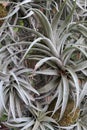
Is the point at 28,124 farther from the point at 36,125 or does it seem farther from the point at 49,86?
the point at 49,86

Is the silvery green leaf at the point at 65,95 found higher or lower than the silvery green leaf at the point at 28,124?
higher

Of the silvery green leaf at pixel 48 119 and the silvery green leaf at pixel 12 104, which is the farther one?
the silvery green leaf at pixel 48 119

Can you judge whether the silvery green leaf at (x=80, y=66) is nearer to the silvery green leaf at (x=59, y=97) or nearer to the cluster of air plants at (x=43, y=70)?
the cluster of air plants at (x=43, y=70)

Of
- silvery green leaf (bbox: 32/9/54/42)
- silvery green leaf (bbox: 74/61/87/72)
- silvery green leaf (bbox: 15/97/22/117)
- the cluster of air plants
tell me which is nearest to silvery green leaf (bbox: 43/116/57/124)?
the cluster of air plants

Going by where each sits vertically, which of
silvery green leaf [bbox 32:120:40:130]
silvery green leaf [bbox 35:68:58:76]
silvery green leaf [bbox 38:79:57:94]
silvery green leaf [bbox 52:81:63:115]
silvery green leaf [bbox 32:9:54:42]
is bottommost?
silvery green leaf [bbox 32:120:40:130]

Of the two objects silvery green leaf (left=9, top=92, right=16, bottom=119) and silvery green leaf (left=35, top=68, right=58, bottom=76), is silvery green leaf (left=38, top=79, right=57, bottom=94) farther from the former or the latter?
silvery green leaf (left=9, top=92, right=16, bottom=119)

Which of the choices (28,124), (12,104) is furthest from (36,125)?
(12,104)

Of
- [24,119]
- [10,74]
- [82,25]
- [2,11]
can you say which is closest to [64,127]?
[24,119]

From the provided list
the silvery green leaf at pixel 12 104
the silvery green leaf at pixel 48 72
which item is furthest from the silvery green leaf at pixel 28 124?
the silvery green leaf at pixel 48 72
